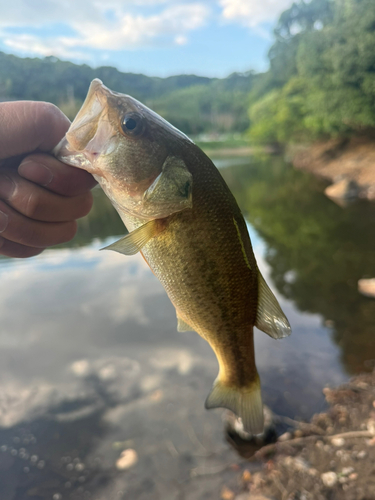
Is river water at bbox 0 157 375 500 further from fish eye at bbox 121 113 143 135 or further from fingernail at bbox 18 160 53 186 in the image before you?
fish eye at bbox 121 113 143 135

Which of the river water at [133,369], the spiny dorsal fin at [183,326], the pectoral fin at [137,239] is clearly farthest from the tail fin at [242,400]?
the river water at [133,369]

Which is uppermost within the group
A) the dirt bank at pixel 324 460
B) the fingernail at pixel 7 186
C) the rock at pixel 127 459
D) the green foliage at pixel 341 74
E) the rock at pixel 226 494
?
the green foliage at pixel 341 74

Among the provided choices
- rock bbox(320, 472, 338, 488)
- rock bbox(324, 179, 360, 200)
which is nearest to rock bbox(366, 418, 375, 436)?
rock bbox(320, 472, 338, 488)

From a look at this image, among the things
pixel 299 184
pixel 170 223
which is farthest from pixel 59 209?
pixel 299 184

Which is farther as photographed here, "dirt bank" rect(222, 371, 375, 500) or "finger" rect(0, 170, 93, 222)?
"dirt bank" rect(222, 371, 375, 500)

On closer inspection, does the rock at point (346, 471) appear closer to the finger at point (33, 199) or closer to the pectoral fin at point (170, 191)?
the pectoral fin at point (170, 191)

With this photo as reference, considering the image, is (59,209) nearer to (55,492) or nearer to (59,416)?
(55,492)
